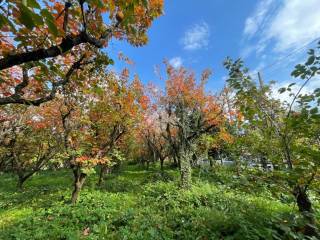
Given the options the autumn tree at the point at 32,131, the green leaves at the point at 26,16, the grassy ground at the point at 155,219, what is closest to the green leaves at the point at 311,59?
the grassy ground at the point at 155,219

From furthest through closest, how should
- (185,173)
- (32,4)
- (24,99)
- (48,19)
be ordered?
(185,173)
(24,99)
(48,19)
(32,4)

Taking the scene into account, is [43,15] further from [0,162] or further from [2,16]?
[0,162]

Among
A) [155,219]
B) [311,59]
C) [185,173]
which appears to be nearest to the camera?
[311,59]

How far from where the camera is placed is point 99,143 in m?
13.3

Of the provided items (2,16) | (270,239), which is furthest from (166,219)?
(2,16)

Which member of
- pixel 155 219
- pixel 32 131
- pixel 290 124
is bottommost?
pixel 155 219

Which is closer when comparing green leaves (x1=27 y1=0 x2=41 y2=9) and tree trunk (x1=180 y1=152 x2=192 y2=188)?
green leaves (x1=27 y1=0 x2=41 y2=9)

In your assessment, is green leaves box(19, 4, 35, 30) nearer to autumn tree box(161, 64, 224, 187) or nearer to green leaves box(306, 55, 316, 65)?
green leaves box(306, 55, 316, 65)

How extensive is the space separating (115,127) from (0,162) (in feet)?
54.8

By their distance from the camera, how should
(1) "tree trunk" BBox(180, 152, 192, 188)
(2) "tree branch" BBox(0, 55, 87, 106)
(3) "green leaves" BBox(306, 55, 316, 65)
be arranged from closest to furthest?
(3) "green leaves" BBox(306, 55, 316, 65) < (2) "tree branch" BBox(0, 55, 87, 106) < (1) "tree trunk" BBox(180, 152, 192, 188)

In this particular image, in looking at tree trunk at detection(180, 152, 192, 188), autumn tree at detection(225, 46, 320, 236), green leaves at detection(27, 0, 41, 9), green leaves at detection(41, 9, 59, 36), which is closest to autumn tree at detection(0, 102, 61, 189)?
tree trunk at detection(180, 152, 192, 188)

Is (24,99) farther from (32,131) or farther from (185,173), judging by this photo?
(32,131)

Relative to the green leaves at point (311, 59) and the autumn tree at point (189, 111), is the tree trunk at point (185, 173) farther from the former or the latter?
the green leaves at point (311, 59)

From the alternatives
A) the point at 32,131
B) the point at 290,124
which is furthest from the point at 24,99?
the point at 32,131
